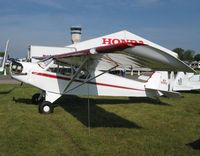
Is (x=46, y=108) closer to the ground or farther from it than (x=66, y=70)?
closer to the ground

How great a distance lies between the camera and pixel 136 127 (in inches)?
299

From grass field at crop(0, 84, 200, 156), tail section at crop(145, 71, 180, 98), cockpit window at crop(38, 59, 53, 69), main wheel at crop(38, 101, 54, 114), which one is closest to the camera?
grass field at crop(0, 84, 200, 156)

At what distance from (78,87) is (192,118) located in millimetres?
3796

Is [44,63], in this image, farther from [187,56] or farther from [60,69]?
[187,56]

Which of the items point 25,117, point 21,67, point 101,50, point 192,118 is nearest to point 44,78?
point 21,67

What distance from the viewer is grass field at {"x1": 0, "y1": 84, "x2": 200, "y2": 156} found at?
564 cm

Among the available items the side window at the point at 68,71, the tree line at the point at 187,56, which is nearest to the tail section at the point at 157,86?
the side window at the point at 68,71

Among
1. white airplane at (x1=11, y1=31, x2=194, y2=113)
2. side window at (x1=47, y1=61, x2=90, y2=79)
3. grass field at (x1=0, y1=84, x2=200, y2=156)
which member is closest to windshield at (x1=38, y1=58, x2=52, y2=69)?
white airplane at (x1=11, y1=31, x2=194, y2=113)

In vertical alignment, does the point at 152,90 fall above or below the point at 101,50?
below

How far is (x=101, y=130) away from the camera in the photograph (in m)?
7.16

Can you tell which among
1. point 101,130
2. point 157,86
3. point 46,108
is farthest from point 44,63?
point 157,86

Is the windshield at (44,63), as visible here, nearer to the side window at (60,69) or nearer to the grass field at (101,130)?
the side window at (60,69)

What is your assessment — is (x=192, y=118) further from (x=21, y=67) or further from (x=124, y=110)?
(x=21, y=67)

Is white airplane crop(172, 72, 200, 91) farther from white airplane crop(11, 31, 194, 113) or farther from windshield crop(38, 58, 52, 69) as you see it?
windshield crop(38, 58, 52, 69)
